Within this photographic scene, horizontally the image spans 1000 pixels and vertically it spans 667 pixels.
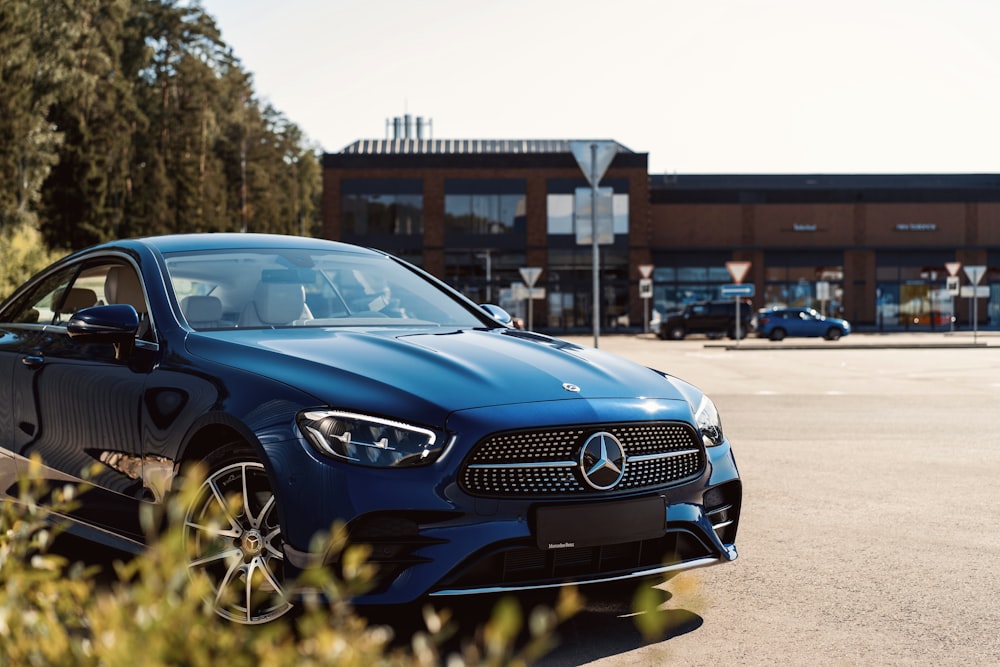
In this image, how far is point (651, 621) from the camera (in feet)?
5.97

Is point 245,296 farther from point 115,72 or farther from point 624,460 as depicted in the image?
point 115,72

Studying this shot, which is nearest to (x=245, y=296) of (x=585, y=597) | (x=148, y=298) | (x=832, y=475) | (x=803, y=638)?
(x=148, y=298)

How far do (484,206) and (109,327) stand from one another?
2376 inches

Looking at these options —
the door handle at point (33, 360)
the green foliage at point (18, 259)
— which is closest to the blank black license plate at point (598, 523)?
the door handle at point (33, 360)

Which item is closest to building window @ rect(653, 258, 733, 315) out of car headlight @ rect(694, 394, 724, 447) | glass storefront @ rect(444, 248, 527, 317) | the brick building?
the brick building

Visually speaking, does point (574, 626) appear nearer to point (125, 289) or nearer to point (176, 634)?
point (125, 289)

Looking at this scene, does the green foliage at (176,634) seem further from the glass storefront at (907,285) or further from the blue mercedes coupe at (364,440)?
the glass storefront at (907,285)

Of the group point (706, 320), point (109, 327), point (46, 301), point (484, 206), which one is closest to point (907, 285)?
point (706, 320)

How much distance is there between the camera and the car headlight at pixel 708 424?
4.48 meters

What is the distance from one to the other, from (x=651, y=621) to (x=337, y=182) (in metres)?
62.7

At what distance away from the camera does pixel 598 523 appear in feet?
12.6

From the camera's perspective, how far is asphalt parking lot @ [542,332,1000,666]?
162 inches

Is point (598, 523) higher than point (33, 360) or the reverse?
the reverse

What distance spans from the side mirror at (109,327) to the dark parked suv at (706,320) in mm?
45642
